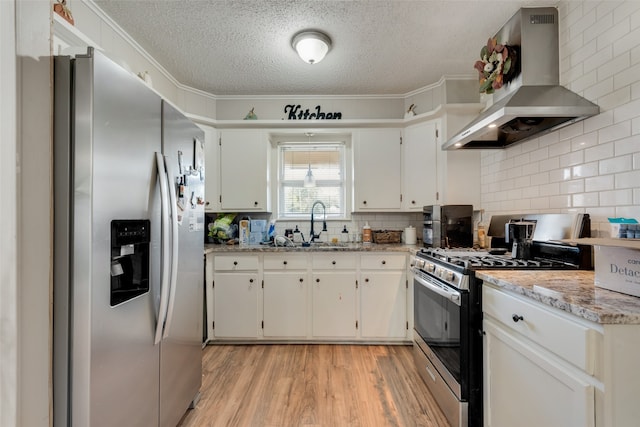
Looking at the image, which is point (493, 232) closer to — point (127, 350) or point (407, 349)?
point (407, 349)

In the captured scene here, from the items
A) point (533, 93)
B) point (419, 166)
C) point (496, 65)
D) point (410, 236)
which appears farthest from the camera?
point (410, 236)

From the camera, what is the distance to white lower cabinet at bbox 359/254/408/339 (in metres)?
2.55

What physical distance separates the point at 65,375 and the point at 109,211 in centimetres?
52

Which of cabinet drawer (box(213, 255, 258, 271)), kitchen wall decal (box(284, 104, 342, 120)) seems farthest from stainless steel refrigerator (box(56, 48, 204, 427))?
kitchen wall decal (box(284, 104, 342, 120))

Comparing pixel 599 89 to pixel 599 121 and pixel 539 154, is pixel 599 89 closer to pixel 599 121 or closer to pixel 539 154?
pixel 599 121

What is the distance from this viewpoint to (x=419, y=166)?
2805 mm

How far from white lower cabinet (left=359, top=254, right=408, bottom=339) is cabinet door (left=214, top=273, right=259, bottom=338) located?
992mm

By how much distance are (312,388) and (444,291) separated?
3.69ft

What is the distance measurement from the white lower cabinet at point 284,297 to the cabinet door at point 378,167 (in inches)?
37.7

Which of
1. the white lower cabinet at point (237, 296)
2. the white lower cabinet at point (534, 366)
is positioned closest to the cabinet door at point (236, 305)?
the white lower cabinet at point (237, 296)

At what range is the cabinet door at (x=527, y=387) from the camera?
35.6 inches

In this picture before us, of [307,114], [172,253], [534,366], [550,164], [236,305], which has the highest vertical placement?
[307,114]

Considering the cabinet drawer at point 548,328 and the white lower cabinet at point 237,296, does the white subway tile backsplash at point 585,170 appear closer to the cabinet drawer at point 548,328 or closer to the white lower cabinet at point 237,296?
the cabinet drawer at point 548,328

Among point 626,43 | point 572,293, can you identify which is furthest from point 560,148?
point 572,293
